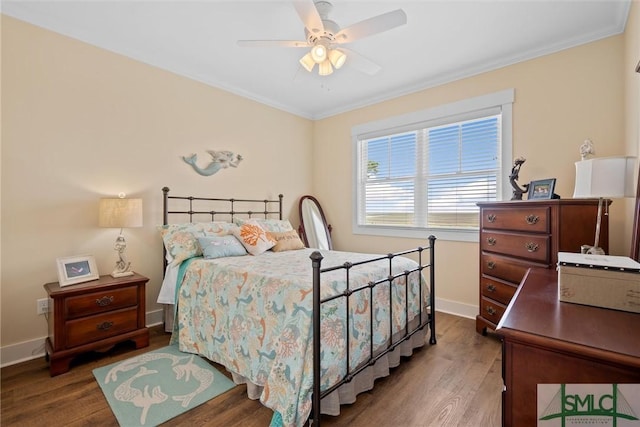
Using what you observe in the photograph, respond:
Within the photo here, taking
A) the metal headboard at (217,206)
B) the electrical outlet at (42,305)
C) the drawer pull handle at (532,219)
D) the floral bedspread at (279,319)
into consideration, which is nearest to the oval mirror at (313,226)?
the metal headboard at (217,206)

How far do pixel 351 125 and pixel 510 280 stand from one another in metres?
2.84

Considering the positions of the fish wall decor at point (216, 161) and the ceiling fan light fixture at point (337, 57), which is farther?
the fish wall decor at point (216, 161)

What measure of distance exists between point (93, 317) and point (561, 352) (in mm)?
2871

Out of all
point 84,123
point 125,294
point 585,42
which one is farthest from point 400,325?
point 84,123

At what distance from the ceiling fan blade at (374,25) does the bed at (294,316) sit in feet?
5.06

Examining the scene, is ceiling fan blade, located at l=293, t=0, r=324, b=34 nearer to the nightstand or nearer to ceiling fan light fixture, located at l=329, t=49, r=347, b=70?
ceiling fan light fixture, located at l=329, t=49, r=347, b=70

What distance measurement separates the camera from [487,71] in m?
3.11

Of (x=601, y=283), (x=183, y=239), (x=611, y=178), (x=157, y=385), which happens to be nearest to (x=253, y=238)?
(x=183, y=239)

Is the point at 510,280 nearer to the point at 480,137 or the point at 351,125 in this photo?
the point at 480,137

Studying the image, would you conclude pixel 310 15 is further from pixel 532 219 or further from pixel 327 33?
pixel 532 219

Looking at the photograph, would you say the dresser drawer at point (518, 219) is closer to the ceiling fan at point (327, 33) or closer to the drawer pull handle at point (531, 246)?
the drawer pull handle at point (531, 246)

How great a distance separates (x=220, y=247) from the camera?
2.71 metres

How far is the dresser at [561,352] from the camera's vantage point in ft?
2.39

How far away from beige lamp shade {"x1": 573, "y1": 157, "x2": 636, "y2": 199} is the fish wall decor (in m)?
3.31
